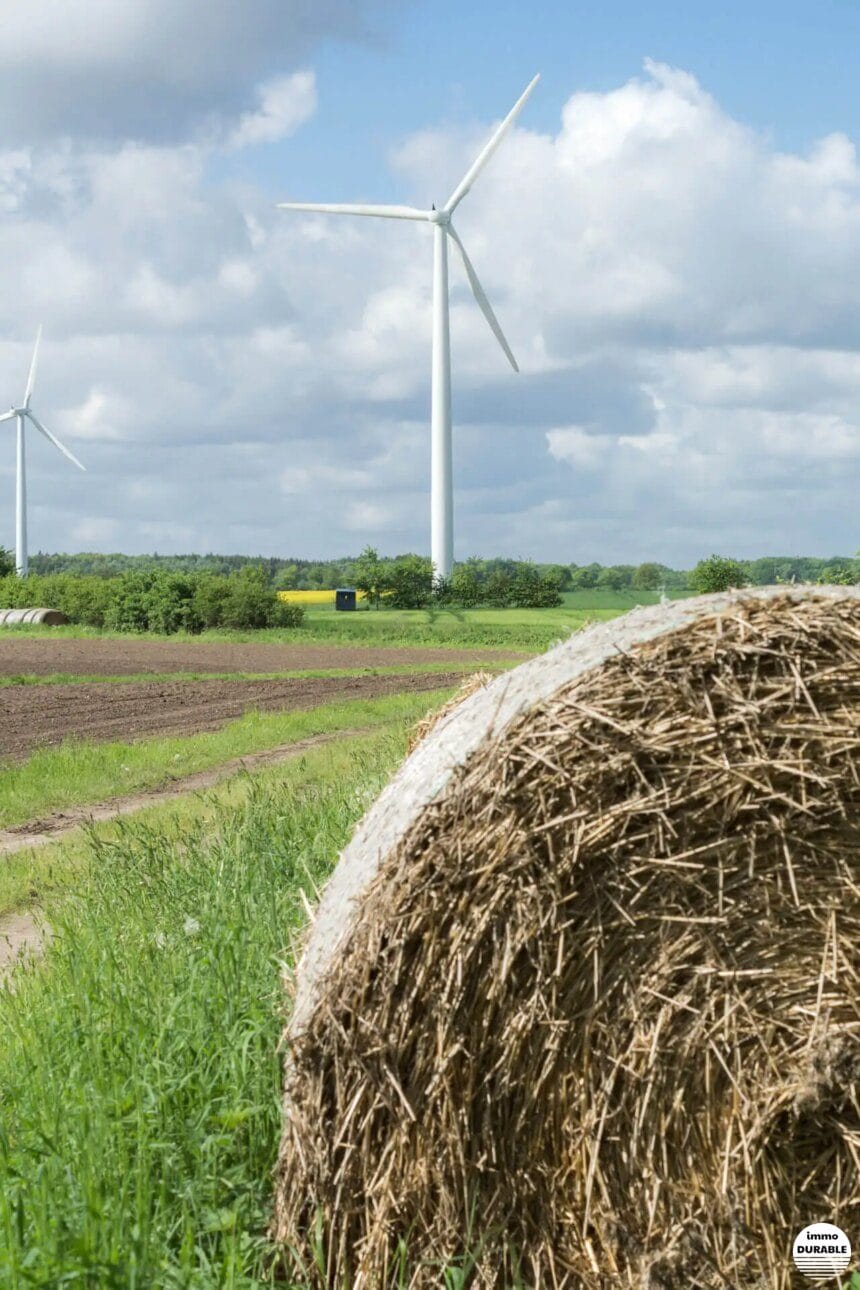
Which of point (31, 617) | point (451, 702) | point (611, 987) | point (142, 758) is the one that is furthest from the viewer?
point (31, 617)

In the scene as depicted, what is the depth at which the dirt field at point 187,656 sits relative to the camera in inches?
1422

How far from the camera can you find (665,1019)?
404 centimetres

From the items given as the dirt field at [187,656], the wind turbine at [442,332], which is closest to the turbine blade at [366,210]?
the wind turbine at [442,332]

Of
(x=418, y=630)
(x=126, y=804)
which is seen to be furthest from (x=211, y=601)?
(x=126, y=804)

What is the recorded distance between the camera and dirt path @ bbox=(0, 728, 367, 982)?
895 centimetres

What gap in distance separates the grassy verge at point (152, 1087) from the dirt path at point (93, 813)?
1.55 metres

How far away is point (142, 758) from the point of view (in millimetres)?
16953

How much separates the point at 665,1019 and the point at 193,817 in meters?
8.27

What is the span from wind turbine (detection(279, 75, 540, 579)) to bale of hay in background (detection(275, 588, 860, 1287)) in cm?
3881

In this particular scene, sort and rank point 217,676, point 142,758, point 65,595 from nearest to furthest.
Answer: point 142,758
point 217,676
point 65,595

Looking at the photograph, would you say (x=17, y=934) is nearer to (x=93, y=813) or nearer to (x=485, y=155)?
(x=93, y=813)

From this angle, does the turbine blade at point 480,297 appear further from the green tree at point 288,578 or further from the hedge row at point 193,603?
the green tree at point 288,578

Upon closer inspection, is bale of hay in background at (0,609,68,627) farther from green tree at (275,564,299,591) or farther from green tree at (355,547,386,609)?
green tree at (275,564,299,591)

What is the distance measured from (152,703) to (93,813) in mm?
12294
